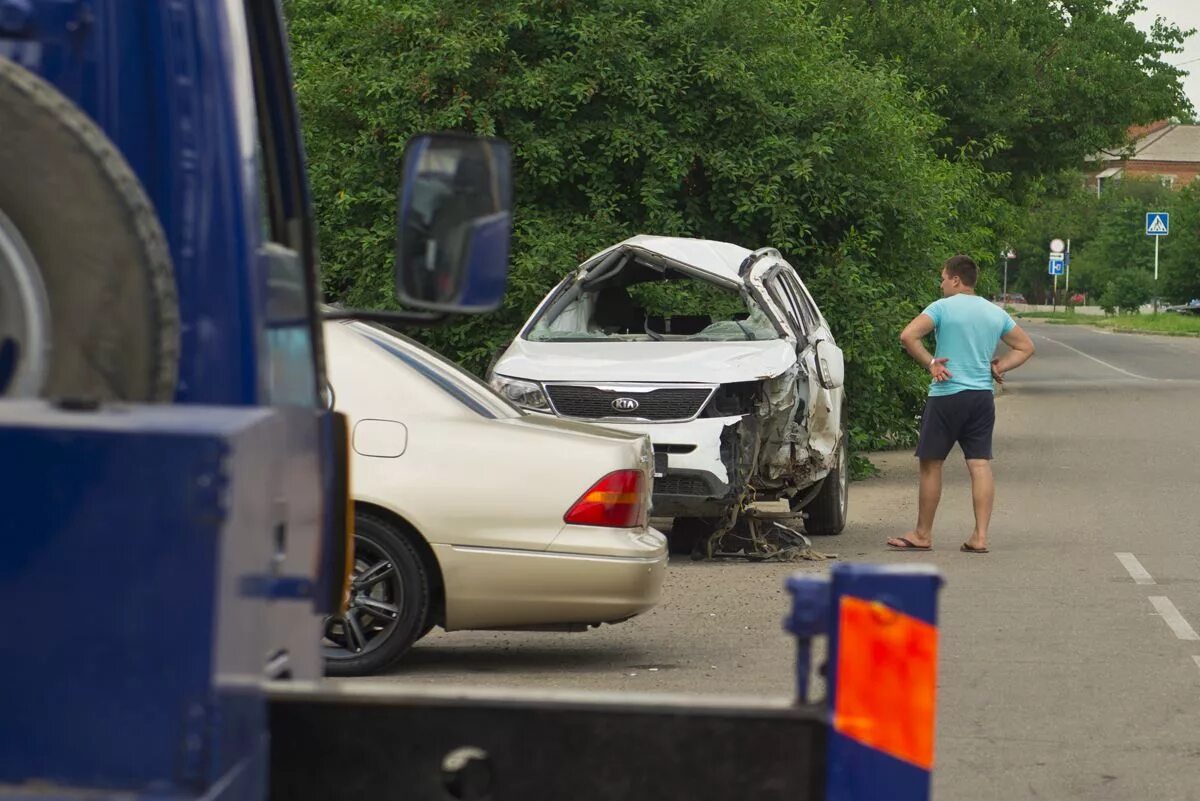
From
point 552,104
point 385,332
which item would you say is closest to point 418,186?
point 385,332

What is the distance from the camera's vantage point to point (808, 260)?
A: 17.3 metres

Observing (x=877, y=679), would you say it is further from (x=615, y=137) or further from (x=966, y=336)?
(x=615, y=137)

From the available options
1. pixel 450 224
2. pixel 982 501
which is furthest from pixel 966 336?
pixel 450 224

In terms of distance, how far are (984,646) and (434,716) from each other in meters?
6.83

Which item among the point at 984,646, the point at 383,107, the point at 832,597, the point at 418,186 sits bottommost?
the point at 984,646

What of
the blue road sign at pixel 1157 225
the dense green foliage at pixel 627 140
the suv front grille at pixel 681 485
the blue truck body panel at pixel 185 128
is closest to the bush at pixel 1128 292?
the blue road sign at pixel 1157 225

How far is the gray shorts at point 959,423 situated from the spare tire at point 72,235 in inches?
416

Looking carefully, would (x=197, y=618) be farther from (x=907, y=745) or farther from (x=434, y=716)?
(x=907, y=745)

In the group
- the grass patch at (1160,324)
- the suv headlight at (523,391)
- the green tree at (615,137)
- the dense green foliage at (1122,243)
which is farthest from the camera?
the dense green foliage at (1122,243)

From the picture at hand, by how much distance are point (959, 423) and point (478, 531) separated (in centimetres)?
585

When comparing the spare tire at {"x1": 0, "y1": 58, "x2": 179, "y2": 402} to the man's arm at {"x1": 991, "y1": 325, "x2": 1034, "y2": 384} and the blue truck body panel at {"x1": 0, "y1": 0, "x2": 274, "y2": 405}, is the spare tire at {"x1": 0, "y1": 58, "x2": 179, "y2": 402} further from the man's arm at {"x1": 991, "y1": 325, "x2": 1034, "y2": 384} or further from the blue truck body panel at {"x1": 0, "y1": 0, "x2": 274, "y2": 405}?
the man's arm at {"x1": 991, "y1": 325, "x2": 1034, "y2": 384}

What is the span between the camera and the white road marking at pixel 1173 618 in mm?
9164

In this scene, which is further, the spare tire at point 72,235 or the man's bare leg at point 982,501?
the man's bare leg at point 982,501

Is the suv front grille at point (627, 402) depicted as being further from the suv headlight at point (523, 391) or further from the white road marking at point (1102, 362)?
the white road marking at point (1102, 362)
